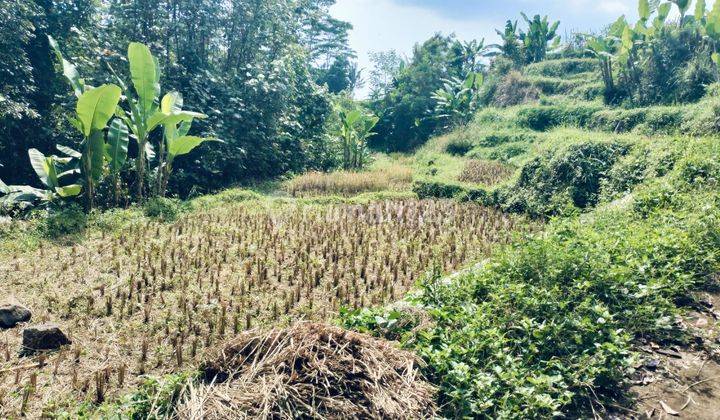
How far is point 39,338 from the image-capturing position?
3600mm

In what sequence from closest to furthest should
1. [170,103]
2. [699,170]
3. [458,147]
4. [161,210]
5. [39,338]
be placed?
[39,338]
[699,170]
[161,210]
[170,103]
[458,147]

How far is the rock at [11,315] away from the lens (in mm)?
3986

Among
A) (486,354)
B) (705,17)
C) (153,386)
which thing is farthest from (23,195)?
(705,17)

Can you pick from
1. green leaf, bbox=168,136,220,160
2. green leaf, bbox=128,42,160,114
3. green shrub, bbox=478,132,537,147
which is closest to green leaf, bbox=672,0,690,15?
green shrub, bbox=478,132,537,147

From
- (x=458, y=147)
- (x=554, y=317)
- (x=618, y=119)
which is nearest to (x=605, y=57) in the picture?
(x=618, y=119)

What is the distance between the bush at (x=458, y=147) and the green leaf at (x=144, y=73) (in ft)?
43.4

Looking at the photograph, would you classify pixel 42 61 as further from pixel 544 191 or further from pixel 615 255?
pixel 615 255

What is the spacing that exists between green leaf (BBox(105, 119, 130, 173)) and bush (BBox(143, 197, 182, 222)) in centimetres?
79

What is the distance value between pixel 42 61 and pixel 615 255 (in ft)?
37.6

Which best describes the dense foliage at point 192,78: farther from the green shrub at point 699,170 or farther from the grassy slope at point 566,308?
the green shrub at point 699,170

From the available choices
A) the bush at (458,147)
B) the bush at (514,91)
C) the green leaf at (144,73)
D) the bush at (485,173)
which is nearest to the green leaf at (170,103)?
the green leaf at (144,73)

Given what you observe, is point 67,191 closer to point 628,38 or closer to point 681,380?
point 681,380

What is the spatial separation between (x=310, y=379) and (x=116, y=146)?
655 centimetres

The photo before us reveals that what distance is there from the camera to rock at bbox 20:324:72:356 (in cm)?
359
